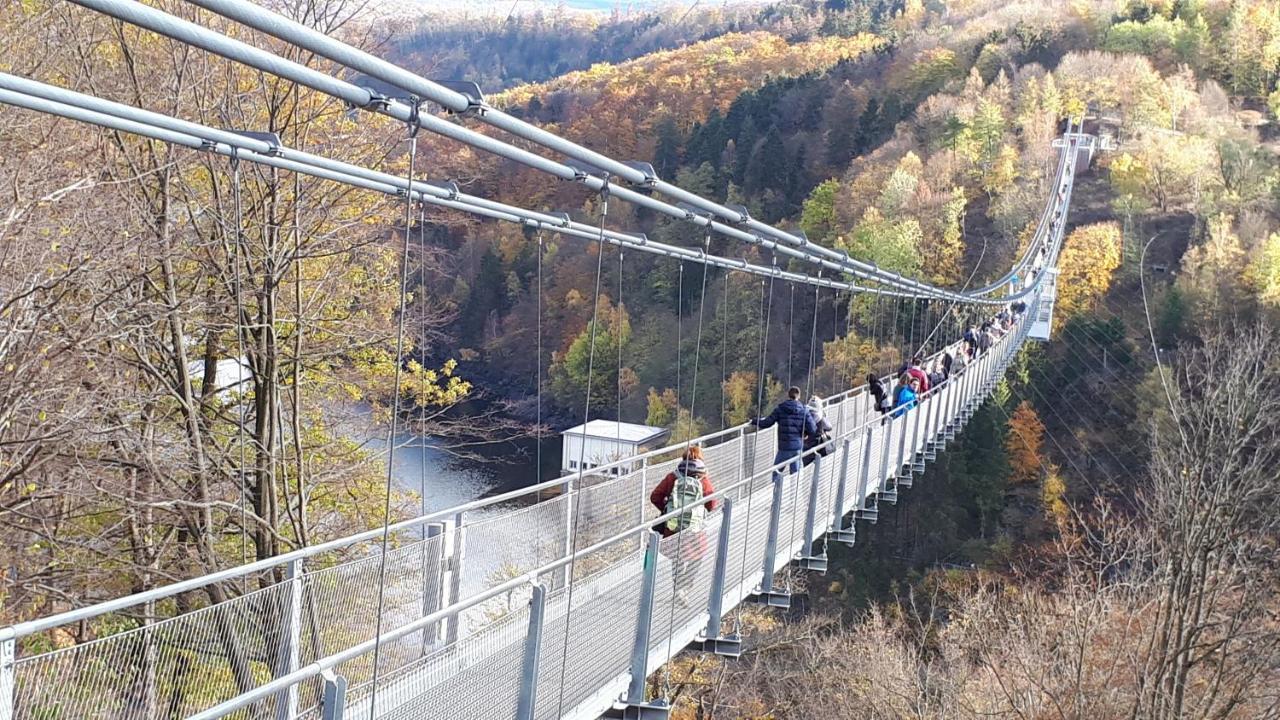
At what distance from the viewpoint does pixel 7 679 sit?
3.28 m

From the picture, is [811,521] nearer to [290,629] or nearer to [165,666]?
[290,629]

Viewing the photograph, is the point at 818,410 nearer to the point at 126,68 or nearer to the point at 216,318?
the point at 216,318

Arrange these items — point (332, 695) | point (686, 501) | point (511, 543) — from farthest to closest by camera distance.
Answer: point (686, 501) → point (511, 543) → point (332, 695)

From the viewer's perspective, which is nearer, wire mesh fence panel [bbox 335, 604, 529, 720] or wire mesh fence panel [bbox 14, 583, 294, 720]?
wire mesh fence panel [bbox 14, 583, 294, 720]

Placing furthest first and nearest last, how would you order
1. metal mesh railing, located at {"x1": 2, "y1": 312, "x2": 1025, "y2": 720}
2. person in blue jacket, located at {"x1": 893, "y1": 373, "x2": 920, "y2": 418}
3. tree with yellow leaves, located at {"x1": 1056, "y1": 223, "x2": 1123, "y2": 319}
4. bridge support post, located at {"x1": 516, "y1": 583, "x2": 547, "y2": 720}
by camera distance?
tree with yellow leaves, located at {"x1": 1056, "y1": 223, "x2": 1123, "y2": 319} → person in blue jacket, located at {"x1": 893, "y1": 373, "x2": 920, "y2": 418} → bridge support post, located at {"x1": 516, "y1": 583, "x2": 547, "y2": 720} → metal mesh railing, located at {"x1": 2, "y1": 312, "x2": 1025, "y2": 720}

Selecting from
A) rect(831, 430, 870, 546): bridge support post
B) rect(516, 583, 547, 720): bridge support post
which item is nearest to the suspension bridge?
rect(516, 583, 547, 720): bridge support post

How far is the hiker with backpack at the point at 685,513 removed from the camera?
20.2 ft

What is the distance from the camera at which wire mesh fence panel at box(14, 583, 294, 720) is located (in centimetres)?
353

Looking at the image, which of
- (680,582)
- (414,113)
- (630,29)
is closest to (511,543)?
(680,582)

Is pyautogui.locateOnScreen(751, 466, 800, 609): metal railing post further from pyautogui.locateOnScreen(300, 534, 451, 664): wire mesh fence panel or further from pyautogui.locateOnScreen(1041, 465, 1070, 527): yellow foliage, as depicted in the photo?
pyautogui.locateOnScreen(1041, 465, 1070, 527): yellow foliage

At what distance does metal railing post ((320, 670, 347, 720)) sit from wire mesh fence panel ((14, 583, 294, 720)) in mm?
269

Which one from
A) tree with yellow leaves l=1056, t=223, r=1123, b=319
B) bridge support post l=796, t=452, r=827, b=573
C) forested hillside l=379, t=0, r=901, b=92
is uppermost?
forested hillside l=379, t=0, r=901, b=92

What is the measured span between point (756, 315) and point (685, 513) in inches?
1618

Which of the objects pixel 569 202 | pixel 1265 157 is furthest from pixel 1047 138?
pixel 569 202
